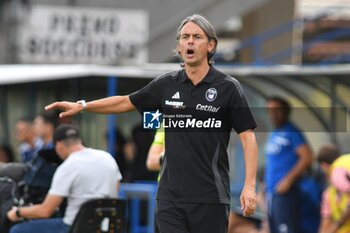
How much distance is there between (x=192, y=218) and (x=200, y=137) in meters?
0.50

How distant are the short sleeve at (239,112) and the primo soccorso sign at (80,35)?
1104 centimetres

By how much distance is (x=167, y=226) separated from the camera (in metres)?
6.83

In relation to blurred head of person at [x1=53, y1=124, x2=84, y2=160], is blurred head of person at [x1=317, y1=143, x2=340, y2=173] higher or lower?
lower

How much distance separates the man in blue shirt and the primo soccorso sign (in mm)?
6072

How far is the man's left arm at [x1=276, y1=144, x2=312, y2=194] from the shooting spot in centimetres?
1194

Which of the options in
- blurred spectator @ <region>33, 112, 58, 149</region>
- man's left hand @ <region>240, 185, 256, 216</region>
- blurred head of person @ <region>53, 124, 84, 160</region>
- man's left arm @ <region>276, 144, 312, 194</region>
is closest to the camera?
man's left hand @ <region>240, 185, 256, 216</region>

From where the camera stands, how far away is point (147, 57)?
19.4 meters

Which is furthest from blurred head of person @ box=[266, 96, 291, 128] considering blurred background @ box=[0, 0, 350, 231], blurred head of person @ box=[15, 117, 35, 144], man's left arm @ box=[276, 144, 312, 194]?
blurred head of person @ box=[15, 117, 35, 144]

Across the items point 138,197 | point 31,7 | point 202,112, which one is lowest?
point 138,197

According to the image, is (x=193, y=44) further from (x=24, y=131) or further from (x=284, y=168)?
(x=24, y=131)

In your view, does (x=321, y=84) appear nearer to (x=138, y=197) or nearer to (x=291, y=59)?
(x=138, y=197)

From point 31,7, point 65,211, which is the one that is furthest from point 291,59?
point 65,211

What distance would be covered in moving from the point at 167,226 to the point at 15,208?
2752 mm

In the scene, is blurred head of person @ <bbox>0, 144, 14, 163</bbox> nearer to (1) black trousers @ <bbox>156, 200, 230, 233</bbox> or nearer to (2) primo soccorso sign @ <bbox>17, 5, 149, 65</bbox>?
(2) primo soccorso sign @ <bbox>17, 5, 149, 65</bbox>
